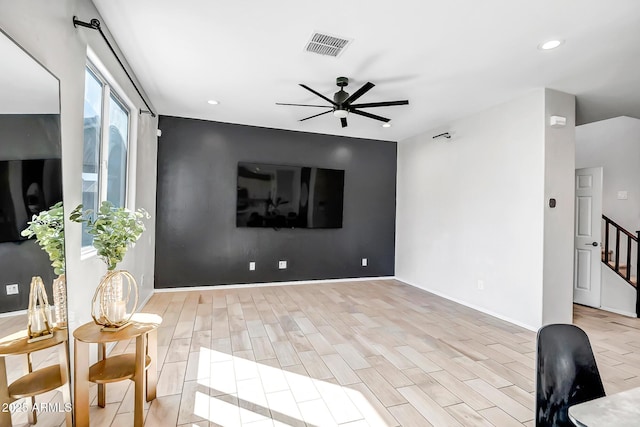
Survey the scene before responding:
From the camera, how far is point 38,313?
1.40 metres

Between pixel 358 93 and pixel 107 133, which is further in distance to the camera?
pixel 358 93

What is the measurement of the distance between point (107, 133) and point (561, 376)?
3452 millimetres

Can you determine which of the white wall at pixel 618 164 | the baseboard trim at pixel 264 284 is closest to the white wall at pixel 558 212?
the white wall at pixel 618 164

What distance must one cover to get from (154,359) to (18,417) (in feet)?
2.62

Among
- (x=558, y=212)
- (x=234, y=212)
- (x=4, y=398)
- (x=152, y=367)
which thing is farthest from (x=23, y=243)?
(x=558, y=212)

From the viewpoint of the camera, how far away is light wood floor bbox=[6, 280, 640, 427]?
196 centimetres

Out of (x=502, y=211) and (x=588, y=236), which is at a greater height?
(x=502, y=211)

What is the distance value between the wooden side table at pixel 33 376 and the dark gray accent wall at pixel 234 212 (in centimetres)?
325

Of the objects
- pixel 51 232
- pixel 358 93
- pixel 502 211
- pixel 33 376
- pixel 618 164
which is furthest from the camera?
pixel 618 164

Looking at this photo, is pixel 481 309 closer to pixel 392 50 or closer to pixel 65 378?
pixel 392 50

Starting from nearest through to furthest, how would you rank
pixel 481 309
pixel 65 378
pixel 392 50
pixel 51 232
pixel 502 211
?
pixel 51 232, pixel 65 378, pixel 392 50, pixel 502 211, pixel 481 309

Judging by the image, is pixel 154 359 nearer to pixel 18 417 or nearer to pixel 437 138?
pixel 18 417

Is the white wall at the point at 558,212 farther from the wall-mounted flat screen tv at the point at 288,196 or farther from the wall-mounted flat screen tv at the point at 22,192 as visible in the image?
the wall-mounted flat screen tv at the point at 22,192

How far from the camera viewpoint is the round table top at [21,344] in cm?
120
